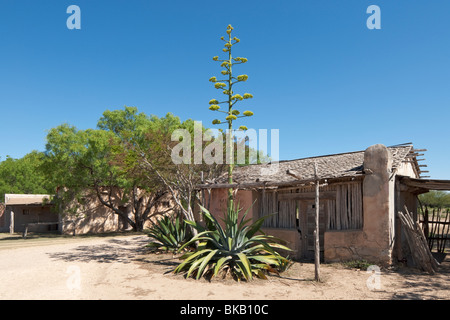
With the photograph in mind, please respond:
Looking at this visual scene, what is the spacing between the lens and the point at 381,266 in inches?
338

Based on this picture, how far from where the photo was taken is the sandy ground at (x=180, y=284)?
625 cm

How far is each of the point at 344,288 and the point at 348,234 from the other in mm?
2732

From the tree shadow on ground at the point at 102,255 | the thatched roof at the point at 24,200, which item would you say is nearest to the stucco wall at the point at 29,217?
the thatched roof at the point at 24,200

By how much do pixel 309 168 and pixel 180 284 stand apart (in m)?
6.66

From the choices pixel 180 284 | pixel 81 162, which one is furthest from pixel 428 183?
pixel 81 162

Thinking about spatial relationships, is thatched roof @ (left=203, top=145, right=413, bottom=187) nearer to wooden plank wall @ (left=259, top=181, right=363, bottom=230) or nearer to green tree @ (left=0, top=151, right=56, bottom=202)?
wooden plank wall @ (left=259, top=181, right=363, bottom=230)

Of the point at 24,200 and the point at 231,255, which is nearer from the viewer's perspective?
the point at 231,255

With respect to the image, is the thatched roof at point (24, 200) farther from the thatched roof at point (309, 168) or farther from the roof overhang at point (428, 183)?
the roof overhang at point (428, 183)

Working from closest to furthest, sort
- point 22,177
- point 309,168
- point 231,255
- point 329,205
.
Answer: point 231,255, point 329,205, point 309,168, point 22,177

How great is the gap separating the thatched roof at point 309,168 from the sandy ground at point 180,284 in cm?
269

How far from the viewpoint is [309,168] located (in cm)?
1165

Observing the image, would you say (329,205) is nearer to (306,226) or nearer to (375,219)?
(306,226)
